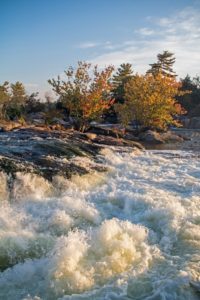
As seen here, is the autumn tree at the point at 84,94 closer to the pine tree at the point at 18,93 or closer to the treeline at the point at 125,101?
the treeline at the point at 125,101

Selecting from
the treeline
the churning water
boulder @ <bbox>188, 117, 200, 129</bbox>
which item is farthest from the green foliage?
the churning water

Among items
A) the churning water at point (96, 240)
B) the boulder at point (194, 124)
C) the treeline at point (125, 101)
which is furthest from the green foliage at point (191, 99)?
the churning water at point (96, 240)

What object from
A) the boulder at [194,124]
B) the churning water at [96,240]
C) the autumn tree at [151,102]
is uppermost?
the autumn tree at [151,102]

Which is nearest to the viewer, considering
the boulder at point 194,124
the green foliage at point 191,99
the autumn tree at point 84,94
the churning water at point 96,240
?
the churning water at point 96,240

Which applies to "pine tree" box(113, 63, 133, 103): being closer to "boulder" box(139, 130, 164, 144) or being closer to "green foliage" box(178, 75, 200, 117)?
"green foliage" box(178, 75, 200, 117)

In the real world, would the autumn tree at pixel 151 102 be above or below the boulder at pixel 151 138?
above

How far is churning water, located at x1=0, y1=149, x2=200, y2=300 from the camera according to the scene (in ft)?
17.4

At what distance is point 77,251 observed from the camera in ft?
19.8

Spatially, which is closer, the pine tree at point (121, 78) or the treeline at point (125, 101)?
the treeline at point (125, 101)

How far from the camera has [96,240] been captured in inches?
257

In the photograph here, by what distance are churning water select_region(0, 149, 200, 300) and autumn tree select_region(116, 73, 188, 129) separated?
1871cm

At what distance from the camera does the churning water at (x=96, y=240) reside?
5312mm

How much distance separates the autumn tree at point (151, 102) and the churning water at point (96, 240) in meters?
18.7

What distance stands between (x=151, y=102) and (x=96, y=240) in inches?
907
